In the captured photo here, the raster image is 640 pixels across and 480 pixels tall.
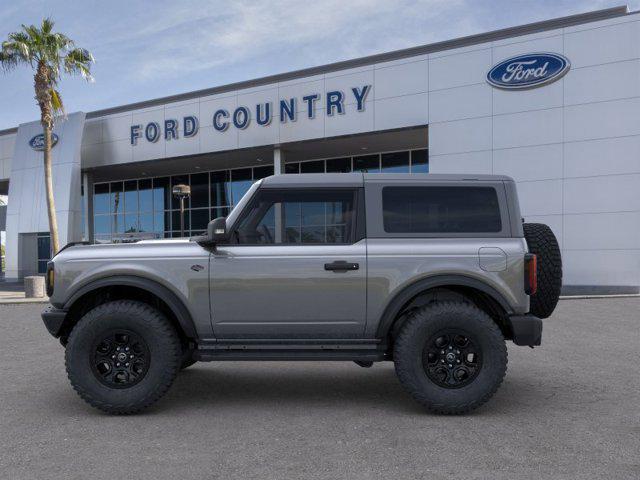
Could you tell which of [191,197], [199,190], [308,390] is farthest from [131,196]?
[308,390]

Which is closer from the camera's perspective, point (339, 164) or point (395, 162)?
point (395, 162)

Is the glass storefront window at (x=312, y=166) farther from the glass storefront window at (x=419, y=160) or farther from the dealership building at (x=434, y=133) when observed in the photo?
the glass storefront window at (x=419, y=160)

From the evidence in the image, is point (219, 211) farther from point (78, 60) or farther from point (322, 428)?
point (322, 428)

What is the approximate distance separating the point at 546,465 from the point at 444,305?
1431 millimetres

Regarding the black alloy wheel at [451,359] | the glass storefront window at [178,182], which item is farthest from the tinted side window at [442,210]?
the glass storefront window at [178,182]

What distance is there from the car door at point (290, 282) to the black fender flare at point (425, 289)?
20cm

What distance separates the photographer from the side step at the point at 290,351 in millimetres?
4422

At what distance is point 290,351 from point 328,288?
0.63m

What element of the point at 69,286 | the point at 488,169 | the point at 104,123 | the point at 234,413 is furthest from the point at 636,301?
the point at 104,123

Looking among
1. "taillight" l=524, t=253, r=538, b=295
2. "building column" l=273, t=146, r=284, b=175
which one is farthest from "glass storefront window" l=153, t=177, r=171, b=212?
"taillight" l=524, t=253, r=538, b=295

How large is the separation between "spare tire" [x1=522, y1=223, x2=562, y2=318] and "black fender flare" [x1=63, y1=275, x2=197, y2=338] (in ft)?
10.1

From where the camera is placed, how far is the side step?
14.5ft

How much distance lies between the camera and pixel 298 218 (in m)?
4.59

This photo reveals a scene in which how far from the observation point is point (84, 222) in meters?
28.7
